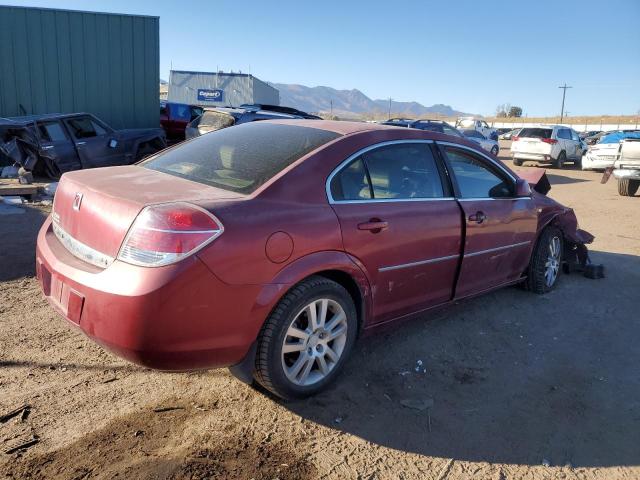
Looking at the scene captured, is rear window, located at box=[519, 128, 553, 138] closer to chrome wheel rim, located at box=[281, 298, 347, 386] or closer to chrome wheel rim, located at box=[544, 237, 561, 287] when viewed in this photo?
chrome wheel rim, located at box=[544, 237, 561, 287]

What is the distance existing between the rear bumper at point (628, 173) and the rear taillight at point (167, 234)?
13.1m

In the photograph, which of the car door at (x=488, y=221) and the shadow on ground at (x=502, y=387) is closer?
the shadow on ground at (x=502, y=387)

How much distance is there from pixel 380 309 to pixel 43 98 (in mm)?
13893

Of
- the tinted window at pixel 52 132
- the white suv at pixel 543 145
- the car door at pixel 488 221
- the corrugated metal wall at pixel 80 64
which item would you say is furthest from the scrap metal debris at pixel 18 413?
the white suv at pixel 543 145

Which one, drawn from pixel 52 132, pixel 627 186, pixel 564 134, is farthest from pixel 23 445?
pixel 564 134

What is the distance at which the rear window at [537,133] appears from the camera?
810 inches

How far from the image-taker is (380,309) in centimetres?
355

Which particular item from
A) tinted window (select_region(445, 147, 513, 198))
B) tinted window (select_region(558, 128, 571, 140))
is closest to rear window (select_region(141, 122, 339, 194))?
tinted window (select_region(445, 147, 513, 198))

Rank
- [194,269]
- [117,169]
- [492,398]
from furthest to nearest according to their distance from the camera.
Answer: [117,169], [492,398], [194,269]

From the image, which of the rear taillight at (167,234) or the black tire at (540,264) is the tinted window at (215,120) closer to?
the black tire at (540,264)

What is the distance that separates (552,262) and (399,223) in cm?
270

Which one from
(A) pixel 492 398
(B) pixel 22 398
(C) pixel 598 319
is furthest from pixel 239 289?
(C) pixel 598 319

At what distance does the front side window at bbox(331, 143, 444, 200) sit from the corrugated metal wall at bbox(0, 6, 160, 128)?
1339cm

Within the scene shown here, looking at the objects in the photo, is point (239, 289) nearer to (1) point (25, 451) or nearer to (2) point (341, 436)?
(2) point (341, 436)
